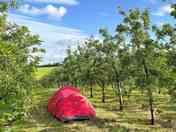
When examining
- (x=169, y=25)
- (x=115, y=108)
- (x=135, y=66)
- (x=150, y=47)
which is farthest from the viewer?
(x=115, y=108)

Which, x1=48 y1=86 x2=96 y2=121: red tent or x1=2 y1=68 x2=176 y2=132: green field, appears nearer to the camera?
x1=2 y1=68 x2=176 y2=132: green field

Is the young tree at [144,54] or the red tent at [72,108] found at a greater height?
the young tree at [144,54]

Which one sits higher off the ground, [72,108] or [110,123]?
[72,108]

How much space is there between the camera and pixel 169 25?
3195cm

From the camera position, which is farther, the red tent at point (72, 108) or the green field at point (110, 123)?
the red tent at point (72, 108)

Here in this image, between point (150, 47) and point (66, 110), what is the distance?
13.4 metres

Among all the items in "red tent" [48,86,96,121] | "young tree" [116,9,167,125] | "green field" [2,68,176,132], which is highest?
"young tree" [116,9,167,125]

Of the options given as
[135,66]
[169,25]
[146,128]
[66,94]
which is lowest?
[146,128]

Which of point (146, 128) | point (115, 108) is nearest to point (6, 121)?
point (146, 128)

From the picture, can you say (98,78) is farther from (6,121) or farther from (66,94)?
(6,121)

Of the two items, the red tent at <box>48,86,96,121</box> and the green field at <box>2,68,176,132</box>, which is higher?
the red tent at <box>48,86,96,121</box>

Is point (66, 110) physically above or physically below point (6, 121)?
below

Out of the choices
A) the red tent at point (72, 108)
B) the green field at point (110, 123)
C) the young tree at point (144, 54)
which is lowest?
the green field at point (110, 123)

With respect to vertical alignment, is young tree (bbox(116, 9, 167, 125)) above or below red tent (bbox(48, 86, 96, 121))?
above
